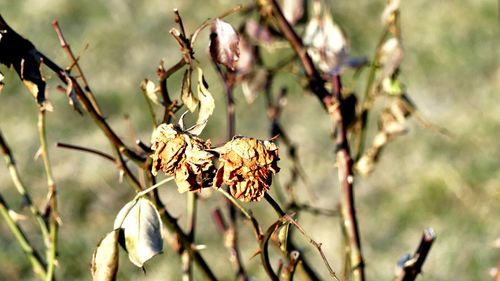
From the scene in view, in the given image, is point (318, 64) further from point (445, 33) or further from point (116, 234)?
point (445, 33)

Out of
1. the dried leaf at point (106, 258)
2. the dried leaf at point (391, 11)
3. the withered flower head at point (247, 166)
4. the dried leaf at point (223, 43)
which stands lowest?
the withered flower head at point (247, 166)

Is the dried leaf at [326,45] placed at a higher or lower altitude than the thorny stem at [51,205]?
higher

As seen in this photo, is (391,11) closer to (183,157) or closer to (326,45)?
(326,45)

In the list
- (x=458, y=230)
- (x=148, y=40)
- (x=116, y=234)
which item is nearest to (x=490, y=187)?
(x=458, y=230)

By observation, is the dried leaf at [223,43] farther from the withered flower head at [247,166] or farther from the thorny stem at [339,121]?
the thorny stem at [339,121]

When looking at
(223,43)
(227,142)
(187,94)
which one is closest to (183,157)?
(227,142)

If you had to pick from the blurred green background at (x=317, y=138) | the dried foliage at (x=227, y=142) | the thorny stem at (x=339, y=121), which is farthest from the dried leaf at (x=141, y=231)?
the blurred green background at (x=317, y=138)

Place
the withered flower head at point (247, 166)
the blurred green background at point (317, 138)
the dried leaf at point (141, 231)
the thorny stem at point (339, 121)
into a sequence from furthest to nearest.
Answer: the blurred green background at point (317, 138) < the thorny stem at point (339, 121) < the dried leaf at point (141, 231) < the withered flower head at point (247, 166)
